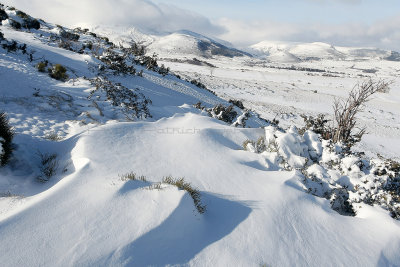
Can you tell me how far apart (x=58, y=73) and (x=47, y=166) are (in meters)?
4.46

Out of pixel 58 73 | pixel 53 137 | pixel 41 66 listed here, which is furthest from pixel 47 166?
pixel 41 66

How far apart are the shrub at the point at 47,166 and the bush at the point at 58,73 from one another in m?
3.97

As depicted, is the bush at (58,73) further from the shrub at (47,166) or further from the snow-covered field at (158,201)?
the shrub at (47,166)

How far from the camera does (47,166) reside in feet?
11.3

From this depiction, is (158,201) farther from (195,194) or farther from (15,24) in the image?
(15,24)

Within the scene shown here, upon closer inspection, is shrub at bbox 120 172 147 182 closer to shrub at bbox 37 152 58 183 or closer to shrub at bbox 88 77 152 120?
shrub at bbox 37 152 58 183

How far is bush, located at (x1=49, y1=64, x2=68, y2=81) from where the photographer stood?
687 centimetres

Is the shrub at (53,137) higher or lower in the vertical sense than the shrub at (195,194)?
lower

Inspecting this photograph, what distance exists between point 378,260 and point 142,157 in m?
2.99

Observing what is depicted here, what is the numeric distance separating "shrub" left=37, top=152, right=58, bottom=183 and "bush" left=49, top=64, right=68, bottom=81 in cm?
397

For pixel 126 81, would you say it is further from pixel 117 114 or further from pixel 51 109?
pixel 51 109

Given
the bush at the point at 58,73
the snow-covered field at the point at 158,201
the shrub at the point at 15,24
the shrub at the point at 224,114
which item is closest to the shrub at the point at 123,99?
the snow-covered field at the point at 158,201

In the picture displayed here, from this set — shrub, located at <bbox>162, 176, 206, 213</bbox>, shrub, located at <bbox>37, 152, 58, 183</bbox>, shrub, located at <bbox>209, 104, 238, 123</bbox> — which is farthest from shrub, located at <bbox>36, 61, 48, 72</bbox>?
shrub, located at <bbox>162, 176, 206, 213</bbox>

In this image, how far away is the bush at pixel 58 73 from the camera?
22.5 feet
